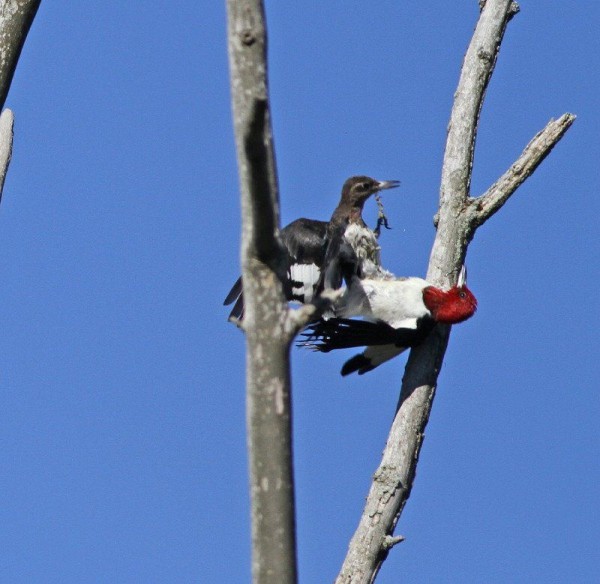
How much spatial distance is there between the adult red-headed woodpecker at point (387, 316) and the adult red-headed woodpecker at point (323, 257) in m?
0.12

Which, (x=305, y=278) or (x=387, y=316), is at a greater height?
(x=305, y=278)

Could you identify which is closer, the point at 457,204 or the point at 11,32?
the point at 11,32

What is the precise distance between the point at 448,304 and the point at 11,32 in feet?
8.31

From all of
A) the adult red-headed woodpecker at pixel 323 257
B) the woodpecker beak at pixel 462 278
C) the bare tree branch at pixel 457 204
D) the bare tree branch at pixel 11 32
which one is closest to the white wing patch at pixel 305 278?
the adult red-headed woodpecker at pixel 323 257

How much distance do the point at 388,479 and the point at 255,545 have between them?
258cm

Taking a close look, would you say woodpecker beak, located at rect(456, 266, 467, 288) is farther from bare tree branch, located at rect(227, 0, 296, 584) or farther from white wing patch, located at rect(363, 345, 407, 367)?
bare tree branch, located at rect(227, 0, 296, 584)

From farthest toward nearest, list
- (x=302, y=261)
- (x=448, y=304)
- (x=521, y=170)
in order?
(x=302, y=261)
(x=448, y=304)
(x=521, y=170)

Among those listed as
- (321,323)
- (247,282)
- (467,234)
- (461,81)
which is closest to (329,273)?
(321,323)

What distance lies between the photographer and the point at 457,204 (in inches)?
230

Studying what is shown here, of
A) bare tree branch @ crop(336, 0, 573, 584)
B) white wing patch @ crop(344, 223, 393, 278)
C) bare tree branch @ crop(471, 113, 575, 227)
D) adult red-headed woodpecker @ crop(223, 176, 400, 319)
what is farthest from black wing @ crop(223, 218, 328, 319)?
bare tree branch @ crop(471, 113, 575, 227)

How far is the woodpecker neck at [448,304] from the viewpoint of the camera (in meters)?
5.87

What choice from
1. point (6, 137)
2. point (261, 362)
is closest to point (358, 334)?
point (6, 137)

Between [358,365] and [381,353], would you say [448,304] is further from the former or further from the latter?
[358,365]

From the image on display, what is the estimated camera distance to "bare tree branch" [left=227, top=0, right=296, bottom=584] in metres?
2.60
